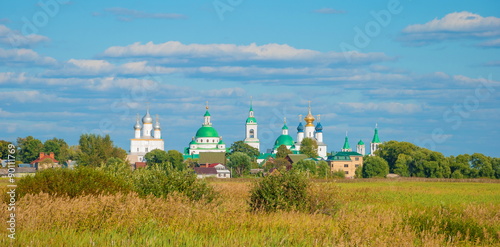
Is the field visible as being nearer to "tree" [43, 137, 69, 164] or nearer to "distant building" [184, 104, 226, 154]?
"tree" [43, 137, 69, 164]

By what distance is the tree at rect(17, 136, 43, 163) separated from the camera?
496 ft

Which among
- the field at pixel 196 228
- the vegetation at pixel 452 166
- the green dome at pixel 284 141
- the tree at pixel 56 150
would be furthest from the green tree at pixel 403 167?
the field at pixel 196 228

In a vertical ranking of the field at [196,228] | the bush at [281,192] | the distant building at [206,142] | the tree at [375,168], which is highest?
the distant building at [206,142]

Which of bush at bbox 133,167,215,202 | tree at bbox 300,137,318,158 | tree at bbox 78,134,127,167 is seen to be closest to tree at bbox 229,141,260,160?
tree at bbox 300,137,318,158

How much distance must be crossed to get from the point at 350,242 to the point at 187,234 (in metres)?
3.79

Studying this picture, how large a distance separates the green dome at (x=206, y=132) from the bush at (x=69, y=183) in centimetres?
16457

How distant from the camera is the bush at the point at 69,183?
24.2 m

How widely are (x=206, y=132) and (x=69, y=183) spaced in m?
166

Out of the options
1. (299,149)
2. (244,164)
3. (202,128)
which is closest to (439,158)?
(244,164)

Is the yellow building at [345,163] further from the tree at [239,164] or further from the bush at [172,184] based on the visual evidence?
the bush at [172,184]

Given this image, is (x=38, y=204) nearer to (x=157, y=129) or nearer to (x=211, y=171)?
(x=211, y=171)

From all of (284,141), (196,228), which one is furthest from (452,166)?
(196,228)

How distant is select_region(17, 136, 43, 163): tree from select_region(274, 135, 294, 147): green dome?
64648 mm

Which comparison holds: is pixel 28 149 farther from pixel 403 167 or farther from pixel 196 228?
pixel 196 228
